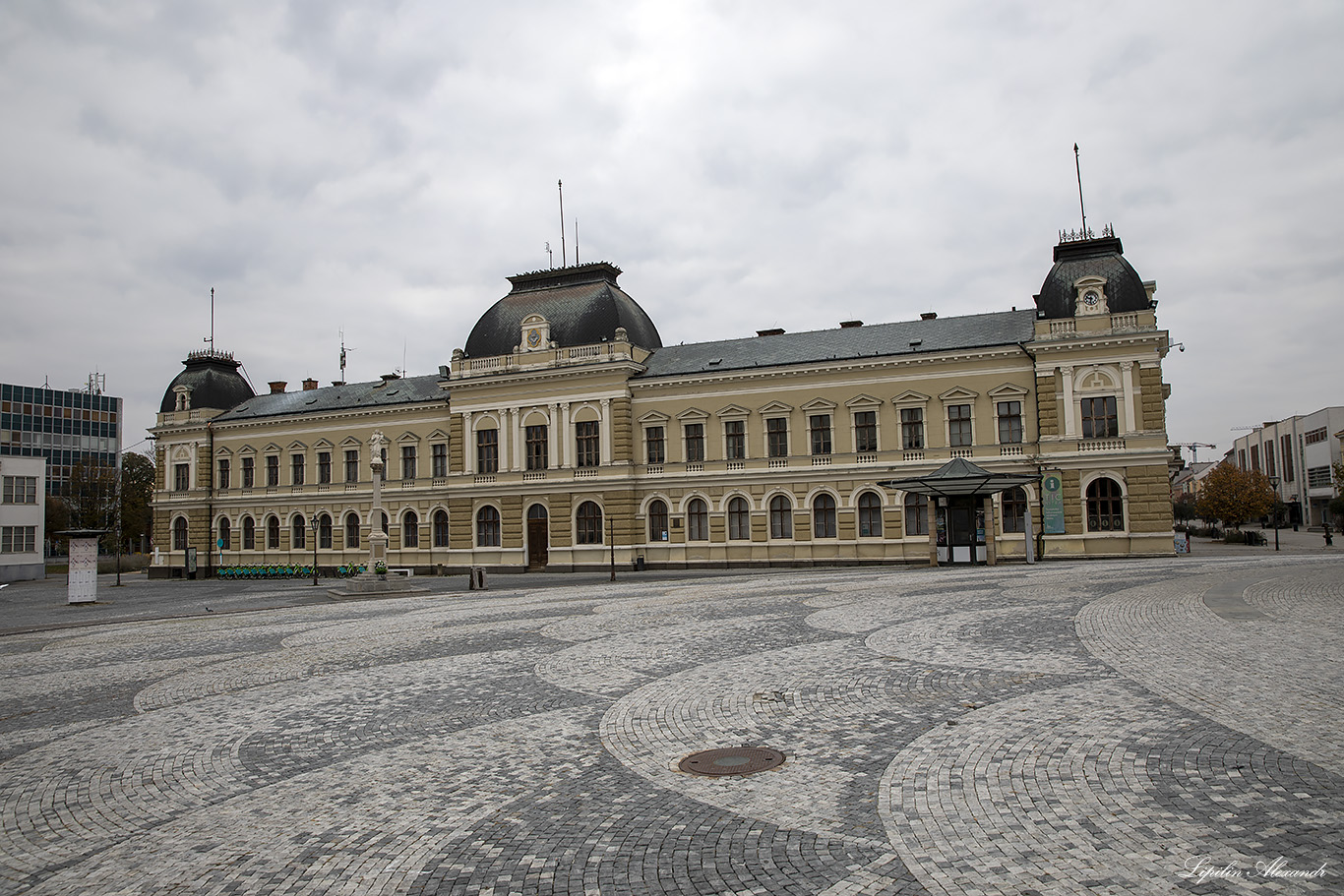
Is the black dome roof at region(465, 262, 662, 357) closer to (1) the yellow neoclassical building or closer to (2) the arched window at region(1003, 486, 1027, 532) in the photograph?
(1) the yellow neoclassical building

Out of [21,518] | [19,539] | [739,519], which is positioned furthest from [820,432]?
[19,539]

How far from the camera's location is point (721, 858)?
5.89 meters

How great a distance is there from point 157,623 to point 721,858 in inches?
880

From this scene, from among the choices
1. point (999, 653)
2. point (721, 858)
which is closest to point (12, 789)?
point (721, 858)

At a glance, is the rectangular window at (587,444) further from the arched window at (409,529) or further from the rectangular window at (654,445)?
the arched window at (409,529)

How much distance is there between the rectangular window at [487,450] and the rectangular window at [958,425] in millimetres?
23515

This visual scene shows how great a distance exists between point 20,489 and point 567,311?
120 ft

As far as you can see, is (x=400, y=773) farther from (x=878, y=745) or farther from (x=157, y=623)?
(x=157, y=623)

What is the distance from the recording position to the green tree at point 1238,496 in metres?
64.4

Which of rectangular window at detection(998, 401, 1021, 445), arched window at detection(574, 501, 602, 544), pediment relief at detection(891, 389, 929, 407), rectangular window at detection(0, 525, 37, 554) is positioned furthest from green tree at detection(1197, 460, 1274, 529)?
rectangular window at detection(0, 525, 37, 554)

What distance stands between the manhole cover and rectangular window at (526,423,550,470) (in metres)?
40.6

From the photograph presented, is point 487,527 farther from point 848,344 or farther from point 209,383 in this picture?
point 209,383

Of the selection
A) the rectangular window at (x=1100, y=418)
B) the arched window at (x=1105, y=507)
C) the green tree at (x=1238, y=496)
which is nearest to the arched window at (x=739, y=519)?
the arched window at (x=1105, y=507)

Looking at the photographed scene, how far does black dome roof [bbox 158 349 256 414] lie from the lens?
197ft
